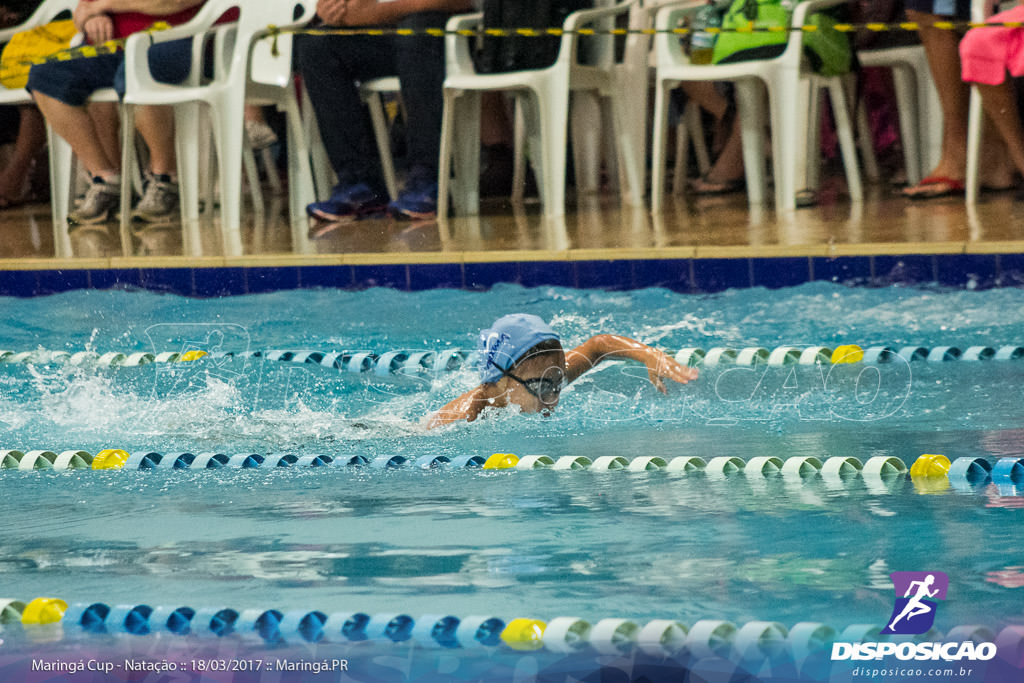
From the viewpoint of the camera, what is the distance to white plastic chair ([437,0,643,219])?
18.8 feet

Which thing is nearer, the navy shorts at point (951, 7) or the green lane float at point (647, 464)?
the green lane float at point (647, 464)

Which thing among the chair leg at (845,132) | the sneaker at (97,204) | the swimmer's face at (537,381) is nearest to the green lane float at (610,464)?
the swimmer's face at (537,381)

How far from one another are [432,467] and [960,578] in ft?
4.55

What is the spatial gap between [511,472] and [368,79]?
3414 millimetres

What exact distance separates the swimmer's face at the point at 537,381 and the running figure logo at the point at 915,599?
5.09ft

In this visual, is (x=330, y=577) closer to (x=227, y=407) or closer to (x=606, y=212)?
(x=227, y=407)

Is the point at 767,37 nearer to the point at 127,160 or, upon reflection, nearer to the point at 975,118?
the point at 975,118

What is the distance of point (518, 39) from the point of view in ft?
19.1

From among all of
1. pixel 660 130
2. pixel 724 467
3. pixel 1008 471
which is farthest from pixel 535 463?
pixel 660 130

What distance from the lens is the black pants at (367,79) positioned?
588 cm

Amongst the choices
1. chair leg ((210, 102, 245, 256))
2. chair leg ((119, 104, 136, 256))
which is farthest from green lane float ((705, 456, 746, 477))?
chair leg ((119, 104, 136, 256))

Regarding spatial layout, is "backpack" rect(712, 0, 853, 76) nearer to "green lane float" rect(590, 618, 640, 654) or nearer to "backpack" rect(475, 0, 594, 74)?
"backpack" rect(475, 0, 594, 74)

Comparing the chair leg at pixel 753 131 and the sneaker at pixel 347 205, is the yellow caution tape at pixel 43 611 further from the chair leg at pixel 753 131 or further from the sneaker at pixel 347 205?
the chair leg at pixel 753 131

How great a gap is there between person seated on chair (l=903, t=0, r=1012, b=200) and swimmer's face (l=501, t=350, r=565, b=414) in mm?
2500
